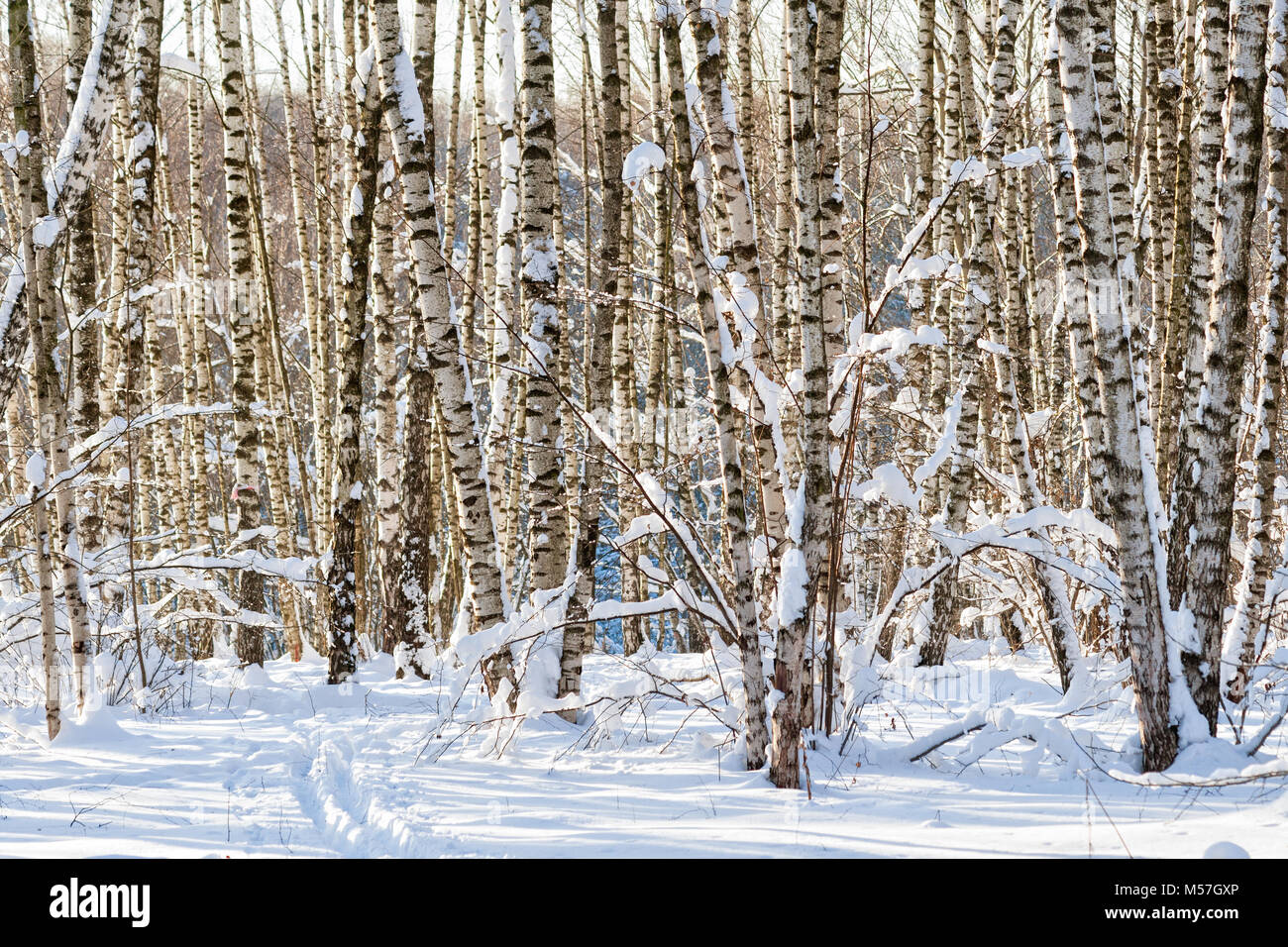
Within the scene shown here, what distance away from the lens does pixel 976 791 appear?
11.7ft

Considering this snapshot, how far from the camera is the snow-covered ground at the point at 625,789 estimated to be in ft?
9.89

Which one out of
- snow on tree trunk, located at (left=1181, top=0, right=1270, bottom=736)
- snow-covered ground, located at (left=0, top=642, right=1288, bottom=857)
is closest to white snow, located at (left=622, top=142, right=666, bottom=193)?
snow-covered ground, located at (left=0, top=642, right=1288, bottom=857)

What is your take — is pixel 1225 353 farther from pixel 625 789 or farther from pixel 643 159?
pixel 625 789

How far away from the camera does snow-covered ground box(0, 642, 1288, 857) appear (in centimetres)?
301

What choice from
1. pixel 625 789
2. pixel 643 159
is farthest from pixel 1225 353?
pixel 625 789

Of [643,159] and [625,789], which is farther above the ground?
[643,159]

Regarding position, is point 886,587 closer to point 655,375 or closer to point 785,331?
point 785,331

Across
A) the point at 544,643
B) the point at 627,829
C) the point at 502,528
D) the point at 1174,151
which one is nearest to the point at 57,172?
the point at 544,643

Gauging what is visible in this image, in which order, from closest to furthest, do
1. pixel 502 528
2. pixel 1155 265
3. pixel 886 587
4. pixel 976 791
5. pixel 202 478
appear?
1. pixel 976 791
2. pixel 886 587
3. pixel 1155 265
4. pixel 502 528
5. pixel 202 478

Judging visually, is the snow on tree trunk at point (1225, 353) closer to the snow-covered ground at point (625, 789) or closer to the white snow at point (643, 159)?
the snow-covered ground at point (625, 789)

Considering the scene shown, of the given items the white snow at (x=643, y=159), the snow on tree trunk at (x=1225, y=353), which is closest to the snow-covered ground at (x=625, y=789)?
the snow on tree trunk at (x=1225, y=353)

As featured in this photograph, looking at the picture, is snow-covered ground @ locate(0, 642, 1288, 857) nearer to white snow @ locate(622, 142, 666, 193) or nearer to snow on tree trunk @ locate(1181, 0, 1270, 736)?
snow on tree trunk @ locate(1181, 0, 1270, 736)

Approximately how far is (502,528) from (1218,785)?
716 centimetres

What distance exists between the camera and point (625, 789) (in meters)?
3.80
